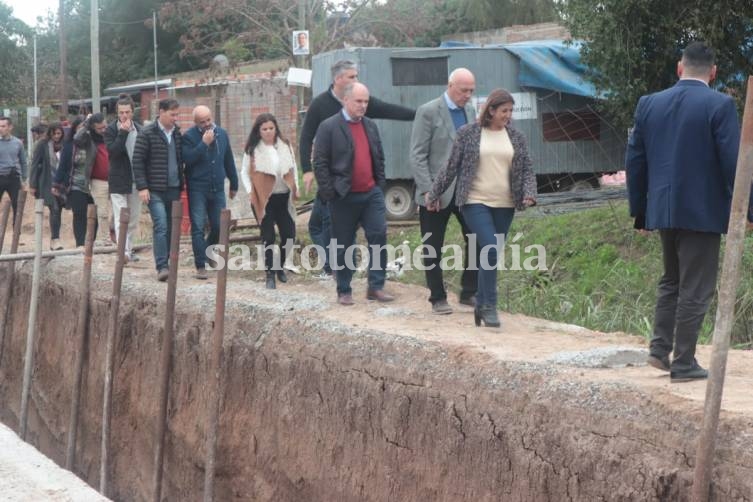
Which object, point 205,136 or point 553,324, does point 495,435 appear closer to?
point 553,324

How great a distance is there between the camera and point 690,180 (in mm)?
5340

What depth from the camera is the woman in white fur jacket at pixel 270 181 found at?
32.2ft

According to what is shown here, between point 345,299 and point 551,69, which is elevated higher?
point 551,69

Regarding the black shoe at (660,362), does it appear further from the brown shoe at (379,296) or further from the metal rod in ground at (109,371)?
the metal rod in ground at (109,371)

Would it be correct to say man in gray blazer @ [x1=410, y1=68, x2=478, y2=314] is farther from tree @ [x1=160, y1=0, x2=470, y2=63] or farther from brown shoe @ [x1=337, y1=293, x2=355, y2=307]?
tree @ [x1=160, y1=0, x2=470, y2=63]

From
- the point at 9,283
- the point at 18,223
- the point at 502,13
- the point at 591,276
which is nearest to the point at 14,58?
the point at 502,13

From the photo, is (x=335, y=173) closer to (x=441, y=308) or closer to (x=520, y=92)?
(x=441, y=308)

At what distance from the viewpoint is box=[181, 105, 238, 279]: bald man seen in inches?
→ 406

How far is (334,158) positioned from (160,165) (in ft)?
7.89

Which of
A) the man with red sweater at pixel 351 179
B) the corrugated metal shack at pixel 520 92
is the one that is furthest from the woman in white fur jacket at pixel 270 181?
the corrugated metal shack at pixel 520 92

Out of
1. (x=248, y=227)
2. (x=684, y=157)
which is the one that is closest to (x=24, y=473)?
(x=684, y=157)

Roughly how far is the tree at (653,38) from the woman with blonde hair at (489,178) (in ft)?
15.6

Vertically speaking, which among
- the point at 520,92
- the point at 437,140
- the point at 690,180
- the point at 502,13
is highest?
the point at 502,13

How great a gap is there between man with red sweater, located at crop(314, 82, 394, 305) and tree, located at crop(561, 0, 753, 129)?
4.39m
